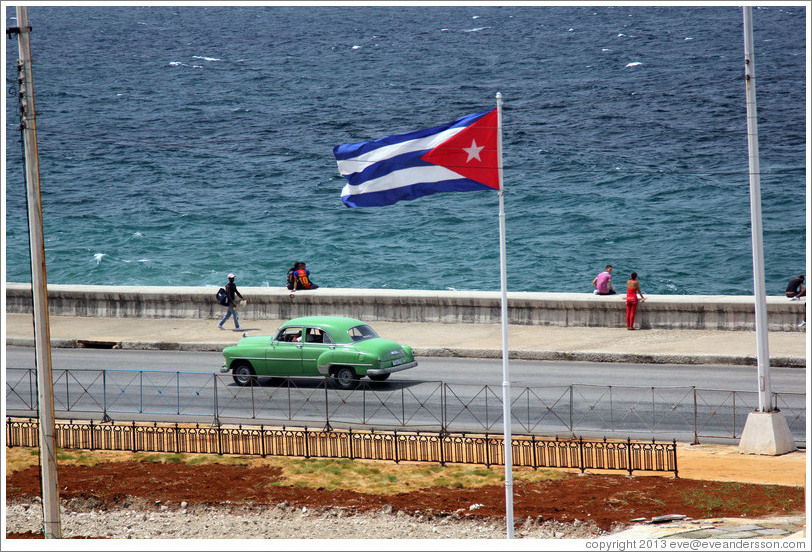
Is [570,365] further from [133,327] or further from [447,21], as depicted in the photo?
[447,21]

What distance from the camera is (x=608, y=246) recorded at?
178 ft

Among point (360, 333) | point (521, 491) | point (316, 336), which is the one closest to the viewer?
point (521, 491)

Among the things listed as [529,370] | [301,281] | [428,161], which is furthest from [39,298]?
[301,281]

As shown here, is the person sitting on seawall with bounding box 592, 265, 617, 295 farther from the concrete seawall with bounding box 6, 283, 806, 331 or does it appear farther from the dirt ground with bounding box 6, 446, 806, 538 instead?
the dirt ground with bounding box 6, 446, 806, 538

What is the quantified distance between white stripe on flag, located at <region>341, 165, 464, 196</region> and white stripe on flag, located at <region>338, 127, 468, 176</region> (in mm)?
251

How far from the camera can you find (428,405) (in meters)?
20.5

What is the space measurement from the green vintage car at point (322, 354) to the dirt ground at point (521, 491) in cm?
513

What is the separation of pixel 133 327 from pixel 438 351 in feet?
33.5

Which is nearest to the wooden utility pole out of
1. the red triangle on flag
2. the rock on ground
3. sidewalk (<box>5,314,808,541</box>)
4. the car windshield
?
the rock on ground

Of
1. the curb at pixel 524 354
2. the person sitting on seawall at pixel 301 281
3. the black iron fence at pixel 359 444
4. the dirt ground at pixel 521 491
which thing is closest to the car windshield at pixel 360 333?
the curb at pixel 524 354

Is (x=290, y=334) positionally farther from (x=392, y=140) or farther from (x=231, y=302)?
(x=392, y=140)

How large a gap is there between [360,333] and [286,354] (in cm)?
180

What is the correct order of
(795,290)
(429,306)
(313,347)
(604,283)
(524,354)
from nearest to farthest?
(313,347) → (524,354) → (795,290) → (604,283) → (429,306)

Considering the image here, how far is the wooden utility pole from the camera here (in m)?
12.9
